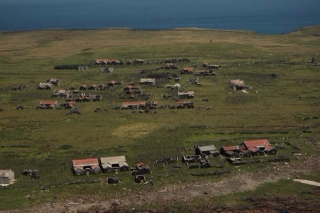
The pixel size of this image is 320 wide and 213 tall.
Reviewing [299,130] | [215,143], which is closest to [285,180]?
[215,143]

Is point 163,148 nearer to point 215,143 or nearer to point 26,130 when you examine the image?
point 215,143

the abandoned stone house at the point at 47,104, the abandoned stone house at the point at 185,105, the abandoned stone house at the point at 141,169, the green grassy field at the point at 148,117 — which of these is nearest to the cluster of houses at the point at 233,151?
the green grassy field at the point at 148,117

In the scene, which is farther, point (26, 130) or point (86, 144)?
point (26, 130)

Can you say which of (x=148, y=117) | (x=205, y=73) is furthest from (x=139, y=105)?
(x=205, y=73)

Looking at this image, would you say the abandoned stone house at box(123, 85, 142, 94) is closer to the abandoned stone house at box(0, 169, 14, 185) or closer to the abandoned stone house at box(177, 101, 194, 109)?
the abandoned stone house at box(177, 101, 194, 109)

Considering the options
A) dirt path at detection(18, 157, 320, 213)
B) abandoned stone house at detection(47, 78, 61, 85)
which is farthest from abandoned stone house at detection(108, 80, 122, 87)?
dirt path at detection(18, 157, 320, 213)

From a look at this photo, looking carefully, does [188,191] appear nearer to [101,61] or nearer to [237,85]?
[237,85]
